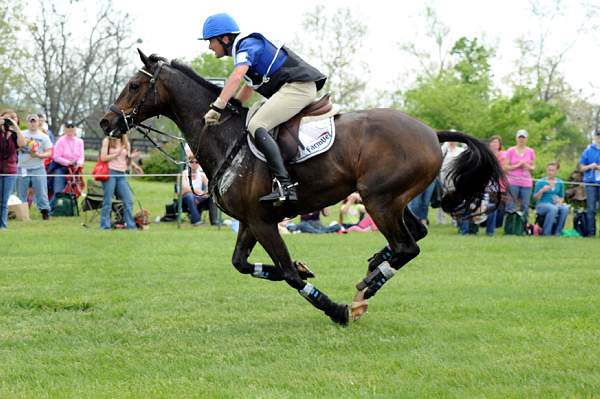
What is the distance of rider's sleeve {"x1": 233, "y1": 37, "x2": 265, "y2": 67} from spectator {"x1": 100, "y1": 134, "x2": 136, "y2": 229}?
391 inches

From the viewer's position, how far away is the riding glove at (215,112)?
24.9ft

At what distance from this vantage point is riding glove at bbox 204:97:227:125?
758 cm

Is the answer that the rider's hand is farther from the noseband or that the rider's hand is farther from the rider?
the noseband

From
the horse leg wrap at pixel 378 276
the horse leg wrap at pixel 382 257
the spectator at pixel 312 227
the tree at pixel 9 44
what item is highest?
the tree at pixel 9 44

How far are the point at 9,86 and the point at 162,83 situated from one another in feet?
141

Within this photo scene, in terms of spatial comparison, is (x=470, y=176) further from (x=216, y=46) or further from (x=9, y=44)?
(x=9, y=44)

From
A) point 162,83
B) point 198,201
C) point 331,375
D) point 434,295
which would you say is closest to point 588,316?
point 434,295

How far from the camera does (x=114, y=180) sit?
17250mm

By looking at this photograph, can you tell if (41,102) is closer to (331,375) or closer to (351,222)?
(351,222)

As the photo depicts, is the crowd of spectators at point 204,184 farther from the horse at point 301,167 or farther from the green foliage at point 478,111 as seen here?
the green foliage at point 478,111

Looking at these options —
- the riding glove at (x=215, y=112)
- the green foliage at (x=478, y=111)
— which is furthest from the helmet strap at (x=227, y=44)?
the green foliage at (x=478, y=111)

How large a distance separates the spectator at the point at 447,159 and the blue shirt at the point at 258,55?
6.75 feet

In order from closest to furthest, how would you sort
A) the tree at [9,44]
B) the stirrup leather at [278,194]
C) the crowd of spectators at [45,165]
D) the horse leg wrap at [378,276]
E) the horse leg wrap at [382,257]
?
the stirrup leather at [278,194]
the horse leg wrap at [378,276]
the horse leg wrap at [382,257]
the crowd of spectators at [45,165]
the tree at [9,44]

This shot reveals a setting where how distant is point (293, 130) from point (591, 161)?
39.4 feet
